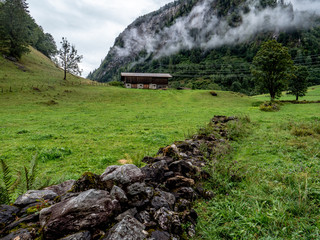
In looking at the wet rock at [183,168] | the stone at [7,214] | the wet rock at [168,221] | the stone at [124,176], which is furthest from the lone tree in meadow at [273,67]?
the stone at [7,214]

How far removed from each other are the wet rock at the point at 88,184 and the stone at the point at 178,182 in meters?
1.70

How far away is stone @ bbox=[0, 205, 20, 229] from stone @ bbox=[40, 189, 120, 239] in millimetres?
676

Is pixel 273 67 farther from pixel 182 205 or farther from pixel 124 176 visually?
pixel 124 176

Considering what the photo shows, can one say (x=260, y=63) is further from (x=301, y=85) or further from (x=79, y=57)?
(x=79, y=57)

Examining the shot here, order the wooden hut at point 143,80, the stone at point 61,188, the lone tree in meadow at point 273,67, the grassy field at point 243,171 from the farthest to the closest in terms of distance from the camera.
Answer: the wooden hut at point 143,80 → the lone tree in meadow at point 273,67 → the stone at point 61,188 → the grassy field at point 243,171

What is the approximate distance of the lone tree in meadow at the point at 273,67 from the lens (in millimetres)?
37438

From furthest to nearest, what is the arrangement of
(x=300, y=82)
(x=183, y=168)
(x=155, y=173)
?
(x=300, y=82)
(x=183, y=168)
(x=155, y=173)

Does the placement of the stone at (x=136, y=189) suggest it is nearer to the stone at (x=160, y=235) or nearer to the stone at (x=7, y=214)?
the stone at (x=160, y=235)

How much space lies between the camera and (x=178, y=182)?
15.1ft

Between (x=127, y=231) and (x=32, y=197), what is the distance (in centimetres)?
243

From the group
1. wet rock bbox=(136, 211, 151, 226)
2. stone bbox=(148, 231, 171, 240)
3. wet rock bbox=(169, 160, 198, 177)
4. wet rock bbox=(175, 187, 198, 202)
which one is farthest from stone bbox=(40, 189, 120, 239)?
wet rock bbox=(169, 160, 198, 177)

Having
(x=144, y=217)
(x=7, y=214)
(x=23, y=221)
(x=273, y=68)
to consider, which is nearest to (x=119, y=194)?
(x=144, y=217)

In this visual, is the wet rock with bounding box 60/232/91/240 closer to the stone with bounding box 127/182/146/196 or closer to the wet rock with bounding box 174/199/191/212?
the stone with bounding box 127/182/146/196

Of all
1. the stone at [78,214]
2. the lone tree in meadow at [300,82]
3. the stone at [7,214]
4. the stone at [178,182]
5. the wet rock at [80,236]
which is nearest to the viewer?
the wet rock at [80,236]
